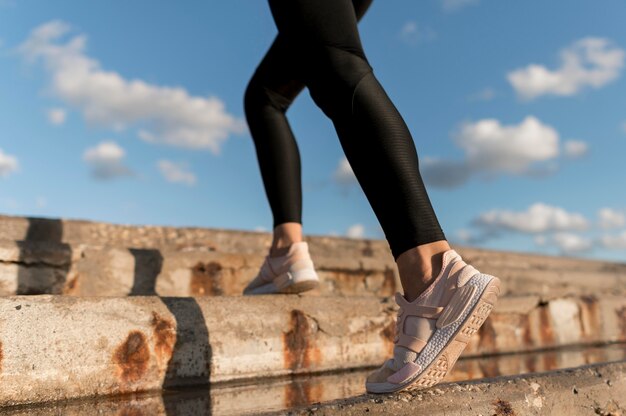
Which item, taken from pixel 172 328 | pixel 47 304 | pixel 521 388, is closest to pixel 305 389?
pixel 172 328

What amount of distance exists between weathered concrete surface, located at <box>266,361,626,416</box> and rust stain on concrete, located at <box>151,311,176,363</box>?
2.12ft

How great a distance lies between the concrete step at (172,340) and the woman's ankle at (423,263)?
0.74m

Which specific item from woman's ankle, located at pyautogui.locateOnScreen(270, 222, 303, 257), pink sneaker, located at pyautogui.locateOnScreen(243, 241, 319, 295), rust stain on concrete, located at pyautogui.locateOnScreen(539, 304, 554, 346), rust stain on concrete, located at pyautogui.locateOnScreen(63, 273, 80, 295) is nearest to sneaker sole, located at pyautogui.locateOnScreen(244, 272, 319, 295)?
pink sneaker, located at pyautogui.locateOnScreen(243, 241, 319, 295)

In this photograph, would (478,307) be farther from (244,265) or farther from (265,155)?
(244,265)

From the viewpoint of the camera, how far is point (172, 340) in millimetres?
1562

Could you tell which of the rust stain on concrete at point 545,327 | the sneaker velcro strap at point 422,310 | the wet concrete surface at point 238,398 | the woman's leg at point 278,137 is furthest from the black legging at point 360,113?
the rust stain on concrete at point 545,327

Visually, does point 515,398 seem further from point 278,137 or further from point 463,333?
point 278,137

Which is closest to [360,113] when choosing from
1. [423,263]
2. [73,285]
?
[423,263]

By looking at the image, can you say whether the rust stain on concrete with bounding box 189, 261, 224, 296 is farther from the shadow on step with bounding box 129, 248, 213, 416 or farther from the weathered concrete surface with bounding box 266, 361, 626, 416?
the weathered concrete surface with bounding box 266, 361, 626, 416

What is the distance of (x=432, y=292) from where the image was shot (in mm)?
1108

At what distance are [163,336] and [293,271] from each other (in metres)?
0.48

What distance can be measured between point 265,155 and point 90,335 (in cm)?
81

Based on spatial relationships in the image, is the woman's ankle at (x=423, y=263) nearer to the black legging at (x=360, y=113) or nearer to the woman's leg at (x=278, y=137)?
the black legging at (x=360, y=113)

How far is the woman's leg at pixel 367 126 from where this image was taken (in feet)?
3.66
